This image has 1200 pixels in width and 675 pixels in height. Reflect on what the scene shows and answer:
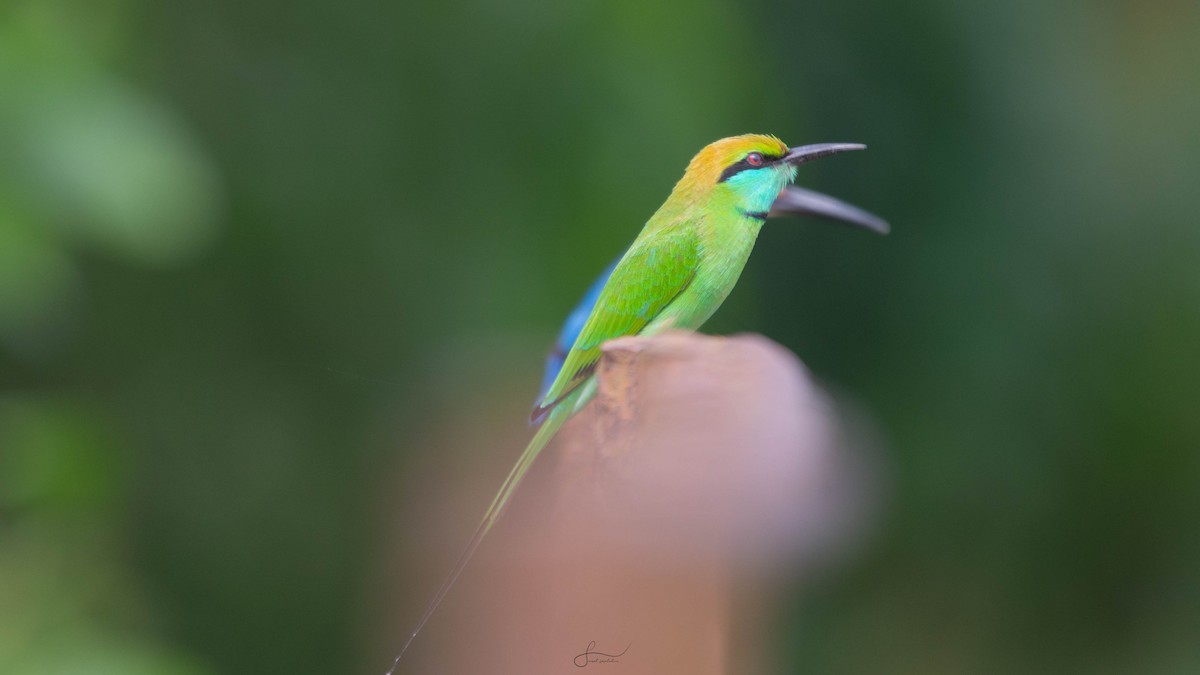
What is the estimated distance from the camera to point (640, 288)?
649 mm

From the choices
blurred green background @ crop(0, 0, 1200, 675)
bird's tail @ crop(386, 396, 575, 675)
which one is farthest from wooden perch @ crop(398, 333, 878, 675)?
blurred green background @ crop(0, 0, 1200, 675)

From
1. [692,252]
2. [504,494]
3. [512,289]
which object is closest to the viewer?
[504,494]

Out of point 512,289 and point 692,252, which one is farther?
point 512,289

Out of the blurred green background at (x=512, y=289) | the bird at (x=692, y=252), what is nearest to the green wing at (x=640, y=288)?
the bird at (x=692, y=252)

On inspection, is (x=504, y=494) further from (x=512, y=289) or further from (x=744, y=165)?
(x=512, y=289)

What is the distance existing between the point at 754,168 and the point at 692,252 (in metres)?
0.08

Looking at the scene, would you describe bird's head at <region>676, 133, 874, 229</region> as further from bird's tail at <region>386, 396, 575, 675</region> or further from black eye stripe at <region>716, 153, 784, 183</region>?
bird's tail at <region>386, 396, 575, 675</region>

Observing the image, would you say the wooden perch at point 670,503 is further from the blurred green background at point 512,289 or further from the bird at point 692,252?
the blurred green background at point 512,289

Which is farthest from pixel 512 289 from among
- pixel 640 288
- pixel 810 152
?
pixel 810 152

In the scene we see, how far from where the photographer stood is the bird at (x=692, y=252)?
558mm

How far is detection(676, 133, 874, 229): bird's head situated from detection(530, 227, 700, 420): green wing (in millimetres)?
48

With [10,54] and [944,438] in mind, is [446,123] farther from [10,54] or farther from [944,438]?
[944,438]

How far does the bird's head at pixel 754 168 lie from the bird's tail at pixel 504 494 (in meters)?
0.14

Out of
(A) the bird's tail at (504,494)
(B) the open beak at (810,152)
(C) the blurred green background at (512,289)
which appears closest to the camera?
(A) the bird's tail at (504,494)
